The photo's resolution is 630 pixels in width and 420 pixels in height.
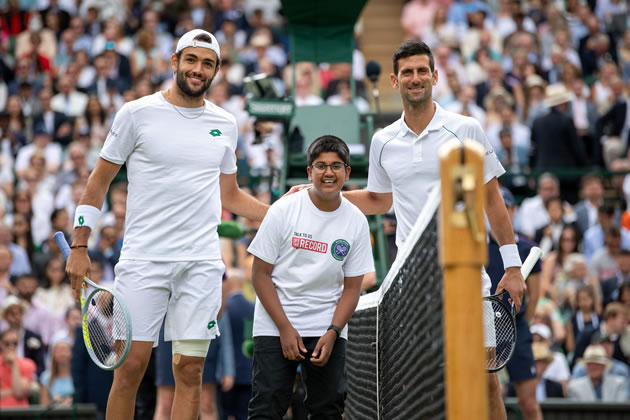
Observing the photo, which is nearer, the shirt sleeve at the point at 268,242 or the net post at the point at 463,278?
the net post at the point at 463,278

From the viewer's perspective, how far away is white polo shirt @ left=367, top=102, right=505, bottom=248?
5957 millimetres

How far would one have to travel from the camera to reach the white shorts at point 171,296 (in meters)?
5.70

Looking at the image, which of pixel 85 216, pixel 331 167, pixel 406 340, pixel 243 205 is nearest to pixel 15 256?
pixel 243 205

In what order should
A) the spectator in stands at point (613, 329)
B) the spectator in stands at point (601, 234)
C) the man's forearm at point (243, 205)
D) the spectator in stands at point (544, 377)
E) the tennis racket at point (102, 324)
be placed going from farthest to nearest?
the spectator in stands at point (601, 234), the spectator in stands at point (613, 329), the spectator in stands at point (544, 377), the man's forearm at point (243, 205), the tennis racket at point (102, 324)

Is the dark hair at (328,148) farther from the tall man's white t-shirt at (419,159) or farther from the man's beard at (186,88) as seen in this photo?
the man's beard at (186,88)

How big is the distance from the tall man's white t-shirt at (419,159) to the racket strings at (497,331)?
6.1 inches

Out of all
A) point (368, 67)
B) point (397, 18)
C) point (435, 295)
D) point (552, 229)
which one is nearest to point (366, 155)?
point (368, 67)

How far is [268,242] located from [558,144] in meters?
10.1

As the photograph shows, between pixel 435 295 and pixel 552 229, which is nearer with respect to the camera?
pixel 435 295

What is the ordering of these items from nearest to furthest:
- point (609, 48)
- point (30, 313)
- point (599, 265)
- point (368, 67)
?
1. point (368, 67)
2. point (30, 313)
3. point (599, 265)
4. point (609, 48)

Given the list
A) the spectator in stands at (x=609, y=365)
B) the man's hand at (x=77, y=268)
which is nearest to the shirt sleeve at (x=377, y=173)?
the man's hand at (x=77, y=268)

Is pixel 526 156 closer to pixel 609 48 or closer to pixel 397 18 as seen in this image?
pixel 609 48

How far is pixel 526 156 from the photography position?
15625 millimetres

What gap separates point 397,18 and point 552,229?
9.37 m
